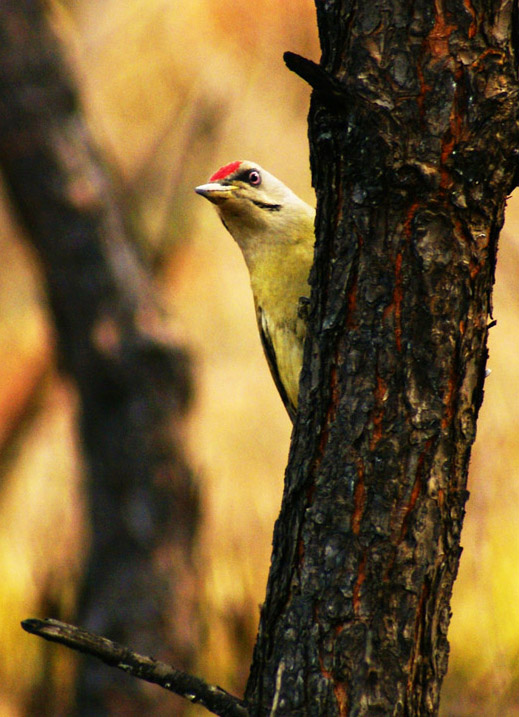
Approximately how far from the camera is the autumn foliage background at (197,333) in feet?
20.0

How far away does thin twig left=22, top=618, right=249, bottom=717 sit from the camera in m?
1.76

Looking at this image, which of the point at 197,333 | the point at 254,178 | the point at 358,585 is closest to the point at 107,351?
the point at 254,178

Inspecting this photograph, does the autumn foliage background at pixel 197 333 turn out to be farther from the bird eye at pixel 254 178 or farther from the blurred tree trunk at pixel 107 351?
the bird eye at pixel 254 178

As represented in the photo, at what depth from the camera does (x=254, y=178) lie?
3992 mm

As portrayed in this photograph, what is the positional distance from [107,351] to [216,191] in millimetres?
2414

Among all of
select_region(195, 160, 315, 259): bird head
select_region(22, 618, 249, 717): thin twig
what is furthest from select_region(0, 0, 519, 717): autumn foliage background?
select_region(22, 618, 249, 717): thin twig

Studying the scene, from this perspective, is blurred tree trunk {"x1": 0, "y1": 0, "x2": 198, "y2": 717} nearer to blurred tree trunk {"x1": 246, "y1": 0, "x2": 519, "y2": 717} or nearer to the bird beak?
the bird beak

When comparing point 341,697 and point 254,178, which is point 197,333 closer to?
point 254,178

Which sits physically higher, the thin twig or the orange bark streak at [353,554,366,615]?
the orange bark streak at [353,554,366,615]

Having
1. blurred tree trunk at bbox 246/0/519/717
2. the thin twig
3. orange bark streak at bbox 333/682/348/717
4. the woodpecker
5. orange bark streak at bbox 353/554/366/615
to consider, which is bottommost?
the thin twig

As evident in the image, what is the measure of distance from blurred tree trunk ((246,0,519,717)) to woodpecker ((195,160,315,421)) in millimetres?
1651

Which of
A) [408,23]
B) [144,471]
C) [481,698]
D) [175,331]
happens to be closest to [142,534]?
[144,471]

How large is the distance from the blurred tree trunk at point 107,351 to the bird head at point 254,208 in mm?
2068

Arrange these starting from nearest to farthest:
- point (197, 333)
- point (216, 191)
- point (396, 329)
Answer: point (396, 329) < point (216, 191) < point (197, 333)
